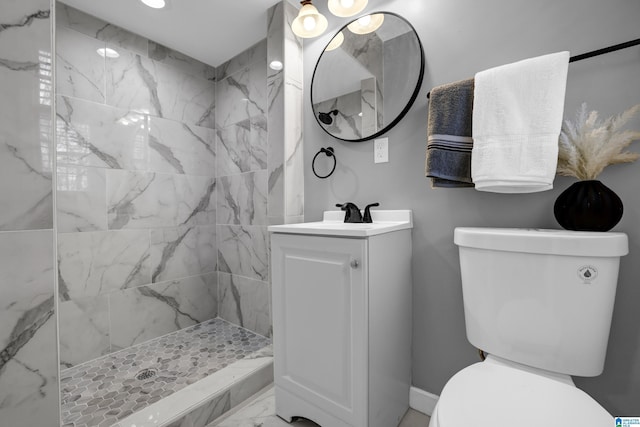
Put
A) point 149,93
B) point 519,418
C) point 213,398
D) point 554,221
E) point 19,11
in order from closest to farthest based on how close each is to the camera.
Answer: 1. point 519,418
2. point 19,11
3. point 554,221
4. point 213,398
5. point 149,93

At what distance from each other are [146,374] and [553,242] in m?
1.98

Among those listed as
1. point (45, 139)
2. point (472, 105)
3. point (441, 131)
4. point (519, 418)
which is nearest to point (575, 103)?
point (472, 105)

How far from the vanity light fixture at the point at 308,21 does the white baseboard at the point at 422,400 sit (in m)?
1.82

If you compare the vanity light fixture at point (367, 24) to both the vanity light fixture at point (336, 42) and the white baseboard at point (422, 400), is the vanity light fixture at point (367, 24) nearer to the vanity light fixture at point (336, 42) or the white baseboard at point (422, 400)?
the vanity light fixture at point (336, 42)

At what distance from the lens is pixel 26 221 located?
76 centimetres

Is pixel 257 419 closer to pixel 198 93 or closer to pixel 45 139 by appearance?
pixel 45 139

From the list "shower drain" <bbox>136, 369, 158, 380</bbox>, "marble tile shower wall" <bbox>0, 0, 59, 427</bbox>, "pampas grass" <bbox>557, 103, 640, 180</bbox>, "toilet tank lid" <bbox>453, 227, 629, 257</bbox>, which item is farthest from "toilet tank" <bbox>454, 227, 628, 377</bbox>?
"shower drain" <bbox>136, 369, 158, 380</bbox>

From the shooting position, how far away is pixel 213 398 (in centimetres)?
123

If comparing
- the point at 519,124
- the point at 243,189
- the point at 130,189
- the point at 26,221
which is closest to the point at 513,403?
the point at 519,124

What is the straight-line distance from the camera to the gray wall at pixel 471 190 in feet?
2.94

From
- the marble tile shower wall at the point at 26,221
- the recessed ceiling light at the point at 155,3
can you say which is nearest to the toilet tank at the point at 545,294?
the marble tile shower wall at the point at 26,221

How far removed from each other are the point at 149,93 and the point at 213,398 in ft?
6.43

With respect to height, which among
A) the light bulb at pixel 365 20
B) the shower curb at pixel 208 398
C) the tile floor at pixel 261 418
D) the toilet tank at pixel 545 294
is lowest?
the tile floor at pixel 261 418

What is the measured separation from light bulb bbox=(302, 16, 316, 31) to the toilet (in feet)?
3.98
